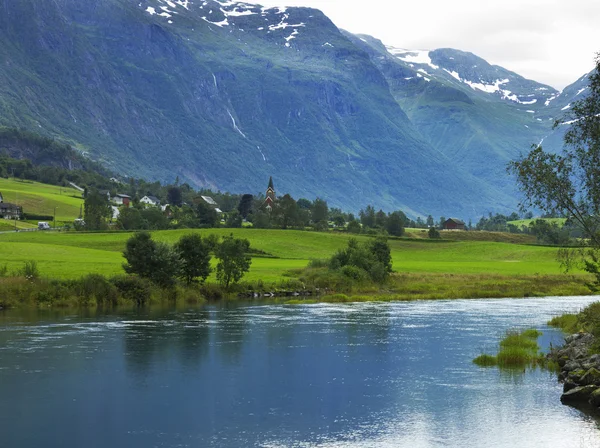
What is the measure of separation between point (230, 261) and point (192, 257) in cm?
525

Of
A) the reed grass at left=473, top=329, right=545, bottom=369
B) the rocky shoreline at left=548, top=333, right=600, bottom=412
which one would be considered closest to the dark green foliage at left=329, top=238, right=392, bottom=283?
the reed grass at left=473, top=329, right=545, bottom=369

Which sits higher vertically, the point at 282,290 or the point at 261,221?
the point at 261,221

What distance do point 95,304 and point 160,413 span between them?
4444 cm

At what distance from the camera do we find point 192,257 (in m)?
91.1

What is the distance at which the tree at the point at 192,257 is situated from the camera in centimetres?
9088

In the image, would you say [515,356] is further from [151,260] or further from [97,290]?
[97,290]

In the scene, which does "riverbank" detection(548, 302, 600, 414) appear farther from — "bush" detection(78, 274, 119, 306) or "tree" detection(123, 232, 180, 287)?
"bush" detection(78, 274, 119, 306)

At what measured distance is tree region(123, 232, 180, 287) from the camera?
85562 millimetres

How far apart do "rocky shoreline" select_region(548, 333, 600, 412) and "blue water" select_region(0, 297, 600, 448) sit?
87 cm

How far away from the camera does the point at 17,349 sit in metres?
53.7

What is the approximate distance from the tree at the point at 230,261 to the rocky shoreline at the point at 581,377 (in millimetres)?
52092

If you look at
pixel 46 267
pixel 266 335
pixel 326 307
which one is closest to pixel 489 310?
→ pixel 326 307

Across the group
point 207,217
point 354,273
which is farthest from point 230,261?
point 207,217

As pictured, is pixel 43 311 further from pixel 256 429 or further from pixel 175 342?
pixel 256 429
